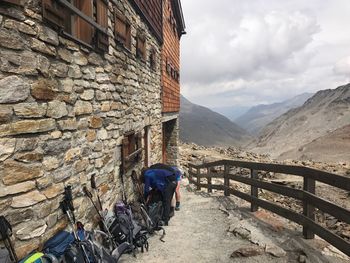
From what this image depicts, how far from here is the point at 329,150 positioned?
29812mm

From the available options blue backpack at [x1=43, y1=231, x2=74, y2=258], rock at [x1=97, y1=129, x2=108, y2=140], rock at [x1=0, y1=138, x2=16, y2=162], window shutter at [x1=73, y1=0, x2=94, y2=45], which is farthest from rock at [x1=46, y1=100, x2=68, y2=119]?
blue backpack at [x1=43, y1=231, x2=74, y2=258]

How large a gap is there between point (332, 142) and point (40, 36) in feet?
104

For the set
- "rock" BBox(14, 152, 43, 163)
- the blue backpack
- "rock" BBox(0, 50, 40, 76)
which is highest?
"rock" BBox(0, 50, 40, 76)

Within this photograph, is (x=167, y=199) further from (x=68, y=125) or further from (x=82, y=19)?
(x=82, y=19)

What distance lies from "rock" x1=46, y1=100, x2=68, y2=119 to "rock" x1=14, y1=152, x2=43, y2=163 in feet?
1.74

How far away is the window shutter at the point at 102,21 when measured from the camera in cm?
603

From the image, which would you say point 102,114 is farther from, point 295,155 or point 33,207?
point 295,155

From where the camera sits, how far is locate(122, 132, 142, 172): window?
24.5ft

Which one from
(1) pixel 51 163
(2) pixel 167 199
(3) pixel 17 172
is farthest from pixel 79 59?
(2) pixel 167 199

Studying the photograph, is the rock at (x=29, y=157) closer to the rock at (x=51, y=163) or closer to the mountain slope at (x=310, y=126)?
the rock at (x=51, y=163)

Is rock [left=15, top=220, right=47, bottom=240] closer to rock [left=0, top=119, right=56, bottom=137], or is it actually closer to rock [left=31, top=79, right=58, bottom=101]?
rock [left=0, top=119, right=56, bottom=137]

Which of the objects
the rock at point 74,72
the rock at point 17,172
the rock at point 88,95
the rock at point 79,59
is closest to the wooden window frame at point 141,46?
the rock at point 88,95

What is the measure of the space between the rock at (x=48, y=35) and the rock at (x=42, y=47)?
61mm

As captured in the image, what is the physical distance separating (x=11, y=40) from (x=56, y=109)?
112 cm
